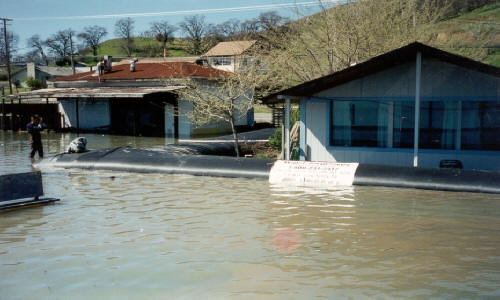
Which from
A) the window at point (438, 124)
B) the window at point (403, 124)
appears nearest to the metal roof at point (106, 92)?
the window at point (403, 124)

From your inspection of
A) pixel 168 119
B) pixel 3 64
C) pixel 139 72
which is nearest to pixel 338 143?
pixel 168 119

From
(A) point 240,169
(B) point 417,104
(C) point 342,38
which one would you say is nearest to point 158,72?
(C) point 342,38

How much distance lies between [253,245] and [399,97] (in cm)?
802

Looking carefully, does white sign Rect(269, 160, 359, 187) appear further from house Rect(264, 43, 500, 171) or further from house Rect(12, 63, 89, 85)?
house Rect(12, 63, 89, 85)

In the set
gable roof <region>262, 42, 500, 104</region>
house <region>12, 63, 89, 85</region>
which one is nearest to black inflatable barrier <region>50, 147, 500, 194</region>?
gable roof <region>262, 42, 500, 104</region>

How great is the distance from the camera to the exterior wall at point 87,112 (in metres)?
33.6

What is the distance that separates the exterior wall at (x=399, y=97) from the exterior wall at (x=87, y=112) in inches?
868

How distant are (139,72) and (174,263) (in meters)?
28.8

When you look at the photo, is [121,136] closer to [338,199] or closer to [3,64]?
[338,199]

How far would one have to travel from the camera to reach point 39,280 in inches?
238

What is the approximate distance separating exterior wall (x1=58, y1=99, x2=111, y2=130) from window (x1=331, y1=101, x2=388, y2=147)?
74.1ft

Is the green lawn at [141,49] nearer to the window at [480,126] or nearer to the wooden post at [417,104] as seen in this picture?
the window at [480,126]

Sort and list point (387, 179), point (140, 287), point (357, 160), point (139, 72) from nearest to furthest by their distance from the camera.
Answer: point (140, 287)
point (387, 179)
point (357, 160)
point (139, 72)

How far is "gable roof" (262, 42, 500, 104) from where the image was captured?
11812 mm
